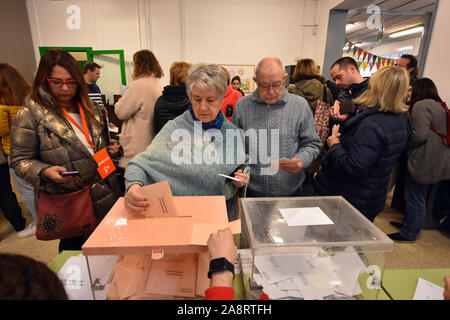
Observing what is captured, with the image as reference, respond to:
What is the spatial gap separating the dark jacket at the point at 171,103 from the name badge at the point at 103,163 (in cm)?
88

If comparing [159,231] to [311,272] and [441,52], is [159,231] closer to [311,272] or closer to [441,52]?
[311,272]

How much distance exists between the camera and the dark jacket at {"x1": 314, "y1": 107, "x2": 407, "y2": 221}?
1687 mm

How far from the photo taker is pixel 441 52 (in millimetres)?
2582

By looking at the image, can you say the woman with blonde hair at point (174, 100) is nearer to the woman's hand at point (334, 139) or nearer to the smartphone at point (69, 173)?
the smartphone at point (69, 173)

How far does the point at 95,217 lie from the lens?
60.9 inches

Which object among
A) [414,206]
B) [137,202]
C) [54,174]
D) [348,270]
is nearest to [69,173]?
[54,174]

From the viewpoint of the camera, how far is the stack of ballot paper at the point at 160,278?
83 cm

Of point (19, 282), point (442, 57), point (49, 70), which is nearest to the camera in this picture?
point (19, 282)

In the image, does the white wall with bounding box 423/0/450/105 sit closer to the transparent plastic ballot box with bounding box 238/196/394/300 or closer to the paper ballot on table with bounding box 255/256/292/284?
the transparent plastic ballot box with bounding box 238/196/394/300

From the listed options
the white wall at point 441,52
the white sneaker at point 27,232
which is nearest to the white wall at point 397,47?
the white wall at point 441,52

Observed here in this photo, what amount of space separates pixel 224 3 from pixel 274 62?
452 centimetres

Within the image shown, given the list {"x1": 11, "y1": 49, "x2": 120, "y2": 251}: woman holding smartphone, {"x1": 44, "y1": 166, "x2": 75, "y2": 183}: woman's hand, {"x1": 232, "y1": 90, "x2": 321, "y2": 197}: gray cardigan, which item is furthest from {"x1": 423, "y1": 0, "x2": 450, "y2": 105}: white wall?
{"x1": 44, "y1": 166, "x2": 75, "y2": 183}: woman's hand
